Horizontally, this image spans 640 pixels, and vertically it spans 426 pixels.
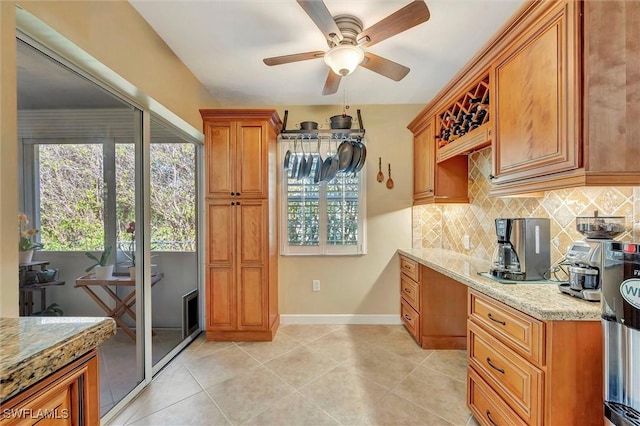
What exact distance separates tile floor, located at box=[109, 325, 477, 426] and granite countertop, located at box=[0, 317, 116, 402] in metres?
1.40

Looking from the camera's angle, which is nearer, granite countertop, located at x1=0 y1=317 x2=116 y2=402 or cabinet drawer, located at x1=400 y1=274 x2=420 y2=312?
granite countertop, located at x1=0 y1=317 x2=116 y2=402

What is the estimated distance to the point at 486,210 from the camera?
2.42 meters

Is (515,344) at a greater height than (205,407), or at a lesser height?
greater

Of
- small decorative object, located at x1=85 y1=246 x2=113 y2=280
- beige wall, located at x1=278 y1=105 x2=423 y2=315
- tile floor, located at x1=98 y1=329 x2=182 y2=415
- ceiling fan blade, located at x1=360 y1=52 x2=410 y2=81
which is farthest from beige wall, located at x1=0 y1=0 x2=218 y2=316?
beige wall, located at x1=278 y1=105 x2=423 y2=315

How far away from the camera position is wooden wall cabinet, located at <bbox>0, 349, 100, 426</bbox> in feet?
1.71

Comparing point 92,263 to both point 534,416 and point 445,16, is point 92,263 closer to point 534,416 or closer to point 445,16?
point 534,416

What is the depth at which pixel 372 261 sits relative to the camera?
323cm

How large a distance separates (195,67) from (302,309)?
2769 mm

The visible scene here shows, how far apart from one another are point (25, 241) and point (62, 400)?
1078mm

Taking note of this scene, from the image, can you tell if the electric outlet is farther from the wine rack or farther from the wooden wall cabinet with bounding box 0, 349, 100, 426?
the wooden wall cabinet with bounding box 0, 349, 100, 426

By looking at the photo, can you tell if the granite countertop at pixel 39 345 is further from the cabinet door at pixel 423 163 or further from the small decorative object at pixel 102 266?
the cabinet door at pixel 423 163

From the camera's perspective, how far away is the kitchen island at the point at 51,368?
52 centimetres

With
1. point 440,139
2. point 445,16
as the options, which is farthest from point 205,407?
point 445,16

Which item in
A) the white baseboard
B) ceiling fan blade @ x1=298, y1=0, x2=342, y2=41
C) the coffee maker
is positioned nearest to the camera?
ceiling fan blade @ x1=298, y1=0, x2=342, y2=41
